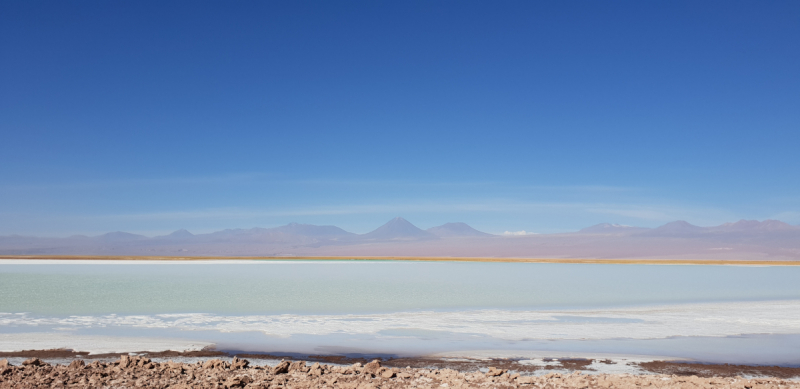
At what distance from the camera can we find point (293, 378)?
6289 millimetres

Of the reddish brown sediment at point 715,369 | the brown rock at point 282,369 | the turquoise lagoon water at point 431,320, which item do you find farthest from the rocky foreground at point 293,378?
the turquoise lagoon water at point 431,320

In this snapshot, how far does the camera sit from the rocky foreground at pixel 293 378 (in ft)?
A: 19.6

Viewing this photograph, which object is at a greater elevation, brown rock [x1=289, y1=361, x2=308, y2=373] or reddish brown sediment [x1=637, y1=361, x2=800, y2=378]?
brown rock [x1=289, y1=361, x2=308, y2=373]

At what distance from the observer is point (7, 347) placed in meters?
8.52

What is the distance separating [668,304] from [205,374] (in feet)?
43.8

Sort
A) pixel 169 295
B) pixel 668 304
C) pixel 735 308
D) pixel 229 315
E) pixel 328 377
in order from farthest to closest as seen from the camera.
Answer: pixel 169 295, pixel 668 304, pixel 735 308, pixel 229 315, pixel 328 377

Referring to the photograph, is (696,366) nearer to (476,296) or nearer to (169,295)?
(476,296)

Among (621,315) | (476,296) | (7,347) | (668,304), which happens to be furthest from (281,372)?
(668,304)

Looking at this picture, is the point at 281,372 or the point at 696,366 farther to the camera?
the point at 696,366

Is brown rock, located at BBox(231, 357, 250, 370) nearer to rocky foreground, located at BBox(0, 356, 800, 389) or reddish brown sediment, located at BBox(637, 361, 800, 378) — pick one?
rocky foreground, located at BBox(0, 356, 800, 389)

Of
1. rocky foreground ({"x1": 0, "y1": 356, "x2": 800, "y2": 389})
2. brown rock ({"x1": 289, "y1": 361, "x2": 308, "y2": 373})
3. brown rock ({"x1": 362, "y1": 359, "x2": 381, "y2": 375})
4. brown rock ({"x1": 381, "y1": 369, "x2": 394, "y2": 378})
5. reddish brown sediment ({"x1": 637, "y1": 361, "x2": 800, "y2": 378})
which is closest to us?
rocky foreground ({"x1": 0, "y1": 356, "x2": 800, "y2": 389})

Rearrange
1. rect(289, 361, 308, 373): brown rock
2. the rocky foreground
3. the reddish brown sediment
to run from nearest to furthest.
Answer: the rocky foreground → rect(289, 361, 308, 373): brown rock → the reddish brown sediment

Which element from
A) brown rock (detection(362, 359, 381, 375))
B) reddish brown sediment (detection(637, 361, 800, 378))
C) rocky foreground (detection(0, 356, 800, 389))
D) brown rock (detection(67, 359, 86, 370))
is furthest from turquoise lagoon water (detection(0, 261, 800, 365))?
brown rock (detection(67, 359, 86, 370))

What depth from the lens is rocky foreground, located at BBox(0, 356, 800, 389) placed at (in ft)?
19.6
